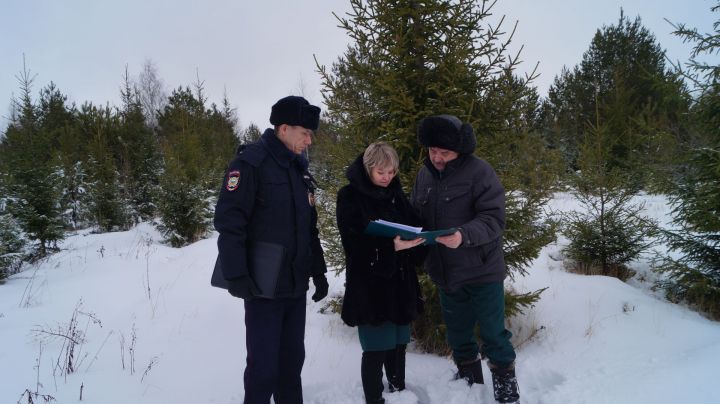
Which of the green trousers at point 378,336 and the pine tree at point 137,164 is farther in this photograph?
the pine tree at point 137,164

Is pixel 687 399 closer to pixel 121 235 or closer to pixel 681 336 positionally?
pixel 681 336

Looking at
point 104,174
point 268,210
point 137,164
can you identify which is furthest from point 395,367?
point 137,164

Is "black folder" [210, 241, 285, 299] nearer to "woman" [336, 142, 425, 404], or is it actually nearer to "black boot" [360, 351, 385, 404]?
A: "woman" [336, 142, 425, 404]

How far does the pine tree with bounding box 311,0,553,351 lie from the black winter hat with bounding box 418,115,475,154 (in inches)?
37.7

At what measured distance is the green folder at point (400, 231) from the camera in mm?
2252

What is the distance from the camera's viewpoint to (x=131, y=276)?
602 cm

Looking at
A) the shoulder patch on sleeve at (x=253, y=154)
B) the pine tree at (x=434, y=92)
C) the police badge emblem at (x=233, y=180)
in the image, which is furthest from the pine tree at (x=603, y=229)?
the police badge emblem at (x=233, y=180)

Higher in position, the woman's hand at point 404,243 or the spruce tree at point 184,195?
the spruce tree at point 184,195

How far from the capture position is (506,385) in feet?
8.78

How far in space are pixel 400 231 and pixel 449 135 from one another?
816 mm

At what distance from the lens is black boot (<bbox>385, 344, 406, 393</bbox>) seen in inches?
111

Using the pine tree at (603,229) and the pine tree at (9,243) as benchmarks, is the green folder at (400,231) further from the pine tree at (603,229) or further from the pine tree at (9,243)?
the pine tree at (9,243)

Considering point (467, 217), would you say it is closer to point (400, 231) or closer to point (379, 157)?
point (400, 231)

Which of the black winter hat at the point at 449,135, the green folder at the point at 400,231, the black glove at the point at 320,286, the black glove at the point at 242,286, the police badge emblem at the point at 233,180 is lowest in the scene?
the black glove at the point at 320,286
